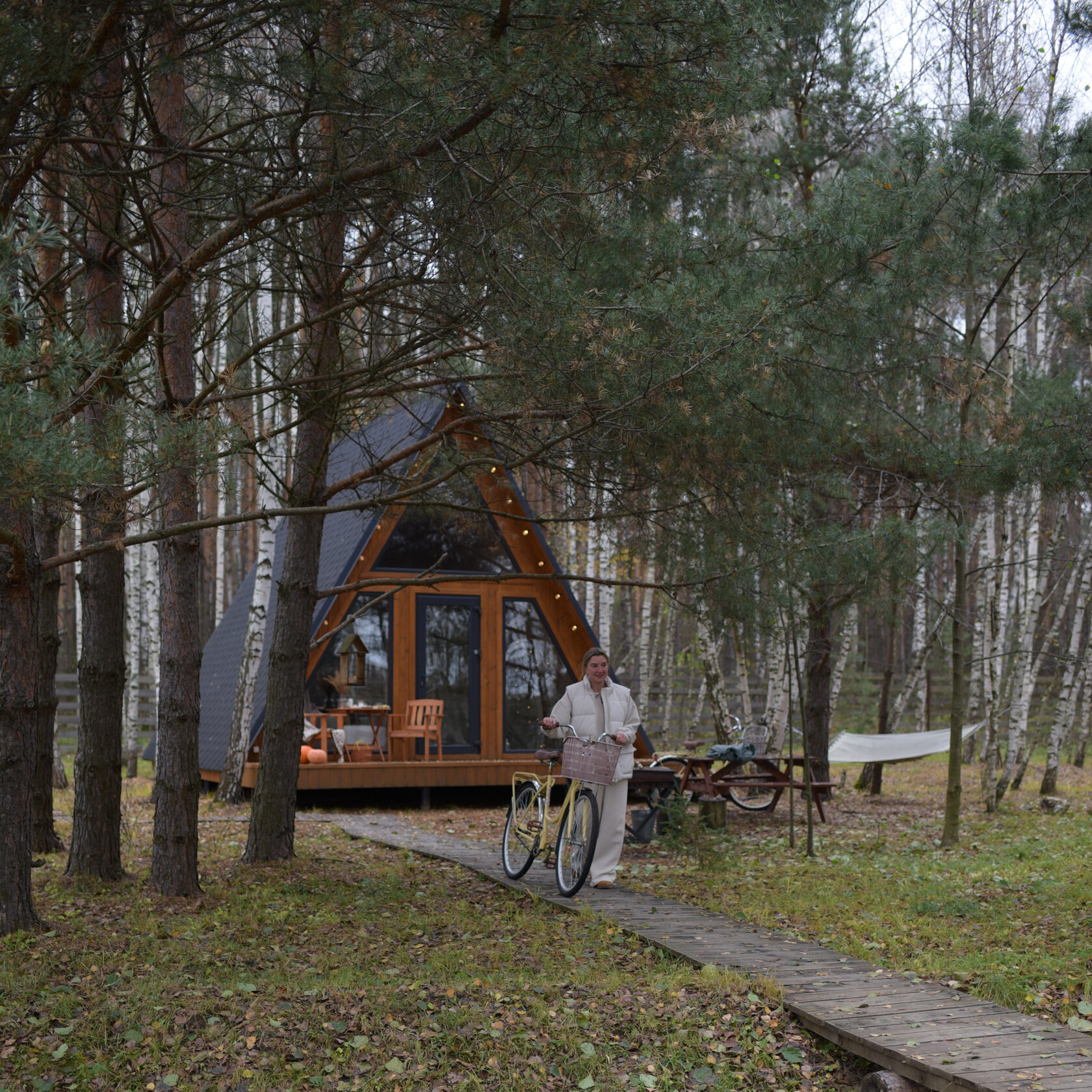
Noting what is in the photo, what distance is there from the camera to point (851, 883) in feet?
22.9

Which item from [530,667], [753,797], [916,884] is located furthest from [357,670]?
[916,884]

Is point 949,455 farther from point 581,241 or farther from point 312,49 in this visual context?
point 312,49

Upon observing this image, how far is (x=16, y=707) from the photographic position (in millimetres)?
4879

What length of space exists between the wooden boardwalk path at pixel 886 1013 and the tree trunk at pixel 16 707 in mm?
2734

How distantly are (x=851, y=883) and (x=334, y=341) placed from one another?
4.63 m

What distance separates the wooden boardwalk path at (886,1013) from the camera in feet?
12.0

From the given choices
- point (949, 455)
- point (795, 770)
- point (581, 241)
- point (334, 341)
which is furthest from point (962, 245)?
point (795, 770)

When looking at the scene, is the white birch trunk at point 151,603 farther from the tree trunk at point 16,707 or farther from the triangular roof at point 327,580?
the tree trunk at point 16,707

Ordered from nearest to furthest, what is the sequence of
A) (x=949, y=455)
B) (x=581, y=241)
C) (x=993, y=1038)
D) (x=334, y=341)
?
1. (x=993, y=1038)
2. (x=581, y=241)
3. (x=334, y=341)
4. (x=949, y=455)

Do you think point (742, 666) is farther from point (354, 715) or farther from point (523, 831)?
point (523, 831)

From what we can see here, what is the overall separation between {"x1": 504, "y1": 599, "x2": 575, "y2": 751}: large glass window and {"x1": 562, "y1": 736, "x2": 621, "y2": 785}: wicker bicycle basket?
524 cm

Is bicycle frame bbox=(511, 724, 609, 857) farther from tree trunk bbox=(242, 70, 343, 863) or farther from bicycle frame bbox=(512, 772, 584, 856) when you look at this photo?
tree trunk bbox=(242, 70, 343, 863)

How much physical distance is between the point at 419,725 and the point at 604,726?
15.4 feet

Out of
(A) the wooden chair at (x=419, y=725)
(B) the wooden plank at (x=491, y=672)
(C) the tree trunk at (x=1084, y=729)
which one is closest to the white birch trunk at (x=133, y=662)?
(A) the wooden chair at (x=419, y=725)
